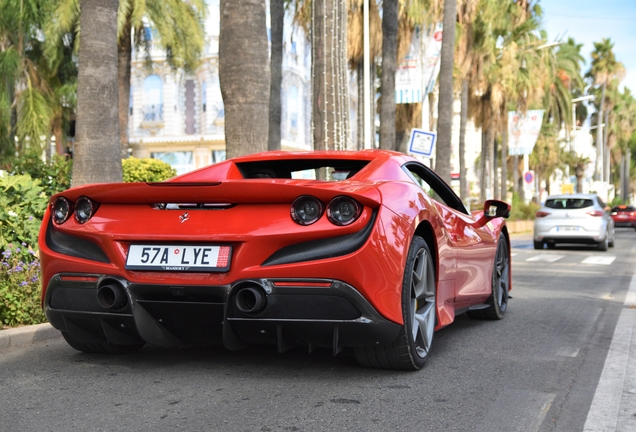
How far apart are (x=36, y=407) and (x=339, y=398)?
146 cm

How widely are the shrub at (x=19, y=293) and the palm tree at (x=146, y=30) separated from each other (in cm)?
1738

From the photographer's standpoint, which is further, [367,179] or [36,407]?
[367,179]

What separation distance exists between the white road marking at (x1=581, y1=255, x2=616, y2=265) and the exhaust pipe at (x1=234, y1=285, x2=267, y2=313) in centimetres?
1364

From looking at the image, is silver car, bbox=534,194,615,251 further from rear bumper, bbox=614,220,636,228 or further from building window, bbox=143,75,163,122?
building window, bbox=143,75,163,122

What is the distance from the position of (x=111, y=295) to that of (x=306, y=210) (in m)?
1.13

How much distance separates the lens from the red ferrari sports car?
13.9ft

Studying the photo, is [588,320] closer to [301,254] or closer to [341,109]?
[301,254]

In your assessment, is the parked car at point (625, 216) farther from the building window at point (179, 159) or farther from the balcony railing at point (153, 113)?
the balcony railing at point (153, 113)

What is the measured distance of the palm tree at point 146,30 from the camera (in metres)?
24.0

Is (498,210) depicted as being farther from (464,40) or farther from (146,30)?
(464,40)

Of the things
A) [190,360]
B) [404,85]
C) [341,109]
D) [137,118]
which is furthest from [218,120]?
[190,360]

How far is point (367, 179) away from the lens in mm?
4824

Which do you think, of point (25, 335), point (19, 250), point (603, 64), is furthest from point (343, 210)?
point (603, 64)

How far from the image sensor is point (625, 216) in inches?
1924
